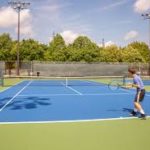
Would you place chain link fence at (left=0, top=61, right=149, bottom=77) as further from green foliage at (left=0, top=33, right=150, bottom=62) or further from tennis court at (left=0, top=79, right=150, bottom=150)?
tennis court at (left=0, top=79, right=150, bottom=150)

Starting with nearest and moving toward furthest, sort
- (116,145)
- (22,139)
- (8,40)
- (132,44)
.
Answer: (116,145), (22,139), (8,40), (132,44)

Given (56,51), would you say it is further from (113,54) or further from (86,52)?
(113,54)

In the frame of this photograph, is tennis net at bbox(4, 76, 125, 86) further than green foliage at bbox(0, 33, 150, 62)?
No

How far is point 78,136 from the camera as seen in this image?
7.39 meters

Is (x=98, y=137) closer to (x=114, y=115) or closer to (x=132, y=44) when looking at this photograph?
(x=114, y=115)

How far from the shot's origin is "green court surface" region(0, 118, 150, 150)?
6539 millimetres

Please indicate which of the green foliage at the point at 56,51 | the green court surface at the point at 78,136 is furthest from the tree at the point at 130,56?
the green court surface at the point at 78,136

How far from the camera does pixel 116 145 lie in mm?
6617

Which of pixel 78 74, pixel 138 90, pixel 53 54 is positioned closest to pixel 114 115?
pixel 138 90

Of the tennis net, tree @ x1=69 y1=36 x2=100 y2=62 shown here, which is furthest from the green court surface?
tree @ x1=69 y1=36 x2=100 y2=62

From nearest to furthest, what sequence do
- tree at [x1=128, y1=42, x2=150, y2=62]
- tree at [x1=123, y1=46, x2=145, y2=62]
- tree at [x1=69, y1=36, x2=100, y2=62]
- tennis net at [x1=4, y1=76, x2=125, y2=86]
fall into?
tennis net at [x1=4, y1=76, x2=125, y2=86], tree at [x1=69, y1=36, x2=100, y2=62], tree at [x1=123, y1=46, x2=145, y2=62], tree at [x1=128, y1=42, x2=150, y2=62]

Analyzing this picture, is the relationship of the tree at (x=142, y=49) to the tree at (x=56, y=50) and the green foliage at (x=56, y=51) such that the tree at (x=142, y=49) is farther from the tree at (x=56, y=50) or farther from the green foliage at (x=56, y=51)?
the tree at (x=56, y=50)

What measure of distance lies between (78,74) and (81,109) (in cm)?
3857

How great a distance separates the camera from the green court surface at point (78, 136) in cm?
654
